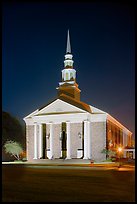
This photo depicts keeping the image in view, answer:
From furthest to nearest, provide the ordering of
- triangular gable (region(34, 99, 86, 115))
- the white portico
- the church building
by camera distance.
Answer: triangular gable (region(34, 99, 86, 115))
the church building
the white portico

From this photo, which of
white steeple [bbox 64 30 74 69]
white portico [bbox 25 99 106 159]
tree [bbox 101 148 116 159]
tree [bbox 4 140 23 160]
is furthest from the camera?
white steeple [bbox 64 30 74 69]

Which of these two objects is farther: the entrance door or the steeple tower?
the steeple tower

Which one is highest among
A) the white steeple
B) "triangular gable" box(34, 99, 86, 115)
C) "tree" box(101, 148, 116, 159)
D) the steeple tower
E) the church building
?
the white steeple

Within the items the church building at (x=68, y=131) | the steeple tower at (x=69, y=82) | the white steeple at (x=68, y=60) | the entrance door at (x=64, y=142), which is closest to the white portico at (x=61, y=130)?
the church building at (x=68, y=131)

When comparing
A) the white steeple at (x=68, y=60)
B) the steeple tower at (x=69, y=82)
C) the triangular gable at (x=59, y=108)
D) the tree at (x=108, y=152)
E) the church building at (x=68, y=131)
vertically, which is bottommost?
the tree at (x=108, y=152)

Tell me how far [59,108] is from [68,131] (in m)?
3.94

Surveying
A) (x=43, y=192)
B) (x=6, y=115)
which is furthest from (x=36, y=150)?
(x=43, y=192)

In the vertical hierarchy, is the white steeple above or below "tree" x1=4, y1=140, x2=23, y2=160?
above

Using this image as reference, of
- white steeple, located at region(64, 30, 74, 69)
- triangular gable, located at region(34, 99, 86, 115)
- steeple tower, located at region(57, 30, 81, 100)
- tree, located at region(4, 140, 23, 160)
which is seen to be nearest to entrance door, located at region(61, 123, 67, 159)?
triangular gable, located at region(34, 99, 86, 115)

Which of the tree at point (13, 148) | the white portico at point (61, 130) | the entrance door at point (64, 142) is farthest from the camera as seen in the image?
the tree at point (13, 148)

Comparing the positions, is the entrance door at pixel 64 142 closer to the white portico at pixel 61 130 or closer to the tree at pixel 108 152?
the white portico at pixel 61 130

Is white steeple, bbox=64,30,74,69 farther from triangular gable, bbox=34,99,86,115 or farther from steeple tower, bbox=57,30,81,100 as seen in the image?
triangular gable, bbox=34,99,86,115

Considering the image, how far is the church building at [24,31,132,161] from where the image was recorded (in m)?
51.3

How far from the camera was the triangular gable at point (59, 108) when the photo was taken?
51.5 m
